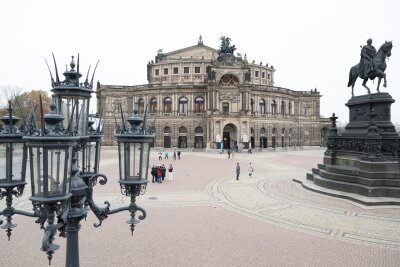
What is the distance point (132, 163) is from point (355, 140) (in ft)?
52.6

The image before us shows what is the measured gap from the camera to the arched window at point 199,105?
5438 centimetres

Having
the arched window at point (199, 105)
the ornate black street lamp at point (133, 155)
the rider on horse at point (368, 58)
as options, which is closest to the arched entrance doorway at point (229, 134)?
the arched window at point (199, 105)

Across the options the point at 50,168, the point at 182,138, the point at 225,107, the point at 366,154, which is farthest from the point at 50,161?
the point at 182,138

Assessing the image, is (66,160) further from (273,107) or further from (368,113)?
(273,107)

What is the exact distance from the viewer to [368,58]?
16641 millimetres

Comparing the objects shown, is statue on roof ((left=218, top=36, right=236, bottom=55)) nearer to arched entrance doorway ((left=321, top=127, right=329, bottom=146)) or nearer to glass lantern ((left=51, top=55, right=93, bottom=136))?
arched entrance doorway ((left=321, top=127, right=329, bottom=146))

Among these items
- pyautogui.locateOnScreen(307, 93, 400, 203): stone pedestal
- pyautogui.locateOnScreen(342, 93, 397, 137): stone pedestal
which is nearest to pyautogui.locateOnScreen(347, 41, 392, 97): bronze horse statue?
pyautogui.locateOnScreen(342, 93, 397, 137): stone pedestal

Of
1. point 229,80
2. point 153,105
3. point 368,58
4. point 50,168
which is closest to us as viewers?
point 50,168

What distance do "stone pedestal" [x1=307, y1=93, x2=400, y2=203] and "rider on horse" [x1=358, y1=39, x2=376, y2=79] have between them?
1.52 m

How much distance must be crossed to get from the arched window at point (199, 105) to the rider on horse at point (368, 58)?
38633 millimetres

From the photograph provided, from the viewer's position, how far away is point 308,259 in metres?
7.63

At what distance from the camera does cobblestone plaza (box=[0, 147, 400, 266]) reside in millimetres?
7633

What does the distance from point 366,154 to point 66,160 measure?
53.2 ft

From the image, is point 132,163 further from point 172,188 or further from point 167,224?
point 172,188
